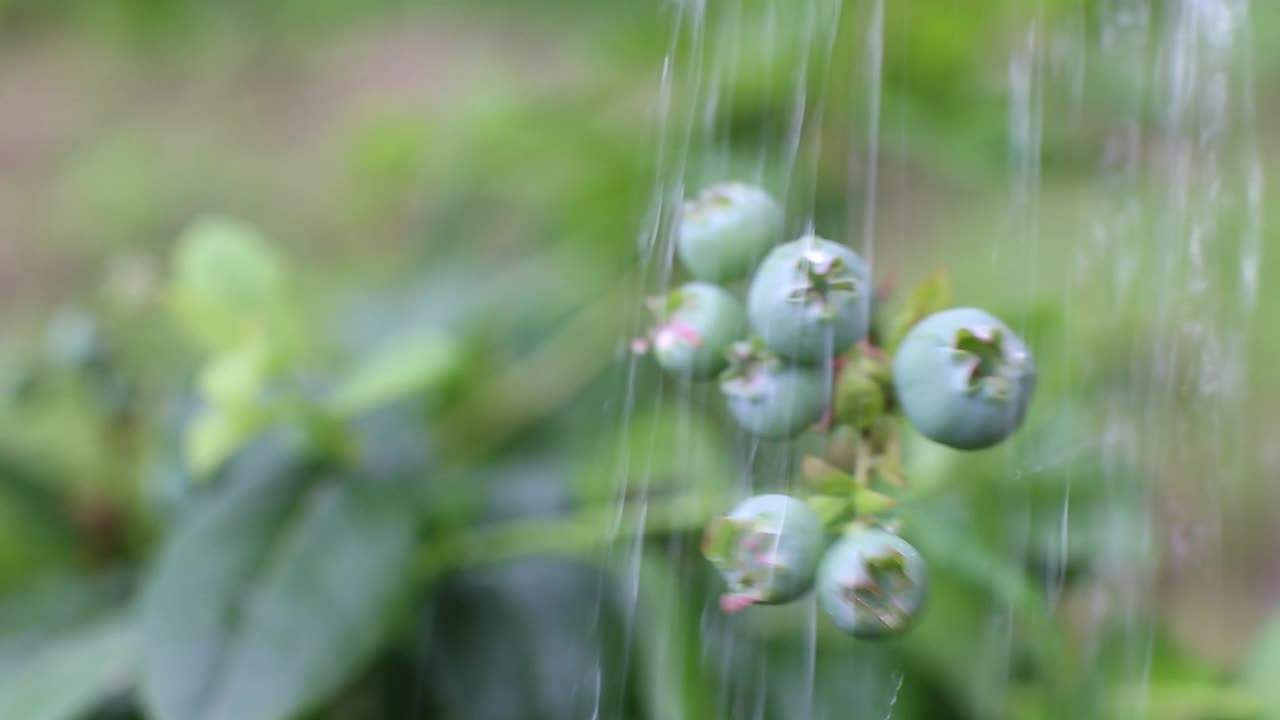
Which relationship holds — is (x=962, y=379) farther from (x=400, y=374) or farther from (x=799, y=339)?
(x=400, y=374)

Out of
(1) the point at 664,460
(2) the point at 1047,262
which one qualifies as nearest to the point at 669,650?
(1) the point at 664,460

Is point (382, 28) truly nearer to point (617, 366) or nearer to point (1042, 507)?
point (617, 366)

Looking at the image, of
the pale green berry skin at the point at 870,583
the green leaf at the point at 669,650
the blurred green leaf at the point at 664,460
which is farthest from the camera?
the blurred green leaf at the point at 664,460

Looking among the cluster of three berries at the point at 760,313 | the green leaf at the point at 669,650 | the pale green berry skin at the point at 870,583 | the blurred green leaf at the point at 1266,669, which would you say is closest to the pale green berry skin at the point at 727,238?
the cluster of three berries at the point at 760,313

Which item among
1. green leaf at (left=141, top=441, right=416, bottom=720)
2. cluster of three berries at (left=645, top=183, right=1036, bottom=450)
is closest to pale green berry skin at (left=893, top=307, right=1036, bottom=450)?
cluster of three berries at (left=645, top=183, right=1036, bottom=450)

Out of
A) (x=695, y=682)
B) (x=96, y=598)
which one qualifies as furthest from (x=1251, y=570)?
(x=96, y=598)

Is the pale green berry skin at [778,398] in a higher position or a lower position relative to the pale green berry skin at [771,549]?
higher

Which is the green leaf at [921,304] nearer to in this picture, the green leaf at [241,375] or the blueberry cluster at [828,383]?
the blueberry cluster at [828,383]
